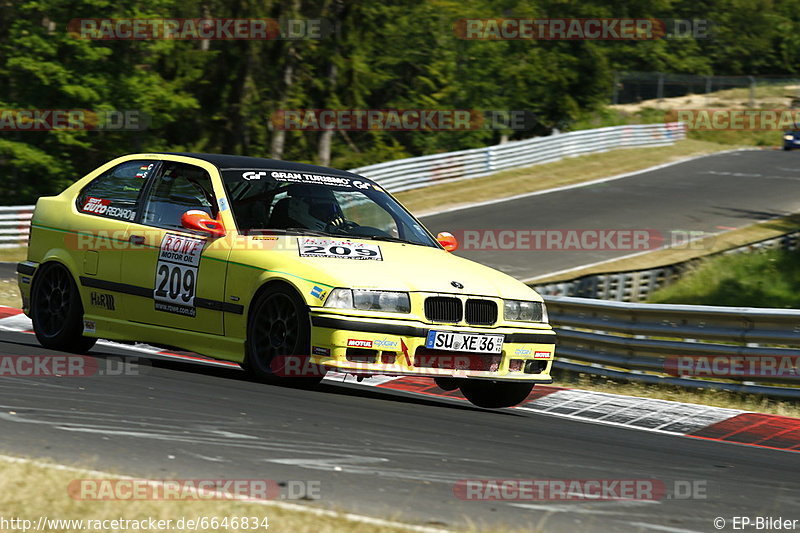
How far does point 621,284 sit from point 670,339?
5984 mm

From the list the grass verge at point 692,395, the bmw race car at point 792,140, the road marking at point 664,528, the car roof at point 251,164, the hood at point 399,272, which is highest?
the bmw race car at point 792,140

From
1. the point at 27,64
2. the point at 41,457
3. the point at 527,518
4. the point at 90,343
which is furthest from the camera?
the point at 27,64

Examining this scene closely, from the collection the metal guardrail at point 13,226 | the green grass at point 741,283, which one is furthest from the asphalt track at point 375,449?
the metal guardrail at point 13,226

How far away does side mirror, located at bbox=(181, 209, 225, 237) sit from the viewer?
7.70 metres

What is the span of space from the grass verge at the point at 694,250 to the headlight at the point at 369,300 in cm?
1062

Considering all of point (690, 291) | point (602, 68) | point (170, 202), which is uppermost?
point (602, 68)

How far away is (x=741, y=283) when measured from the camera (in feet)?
61.0

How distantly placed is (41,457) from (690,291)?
45.9 feet

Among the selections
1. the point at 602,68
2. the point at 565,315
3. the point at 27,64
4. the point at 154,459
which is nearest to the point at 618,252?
the point at 565,315

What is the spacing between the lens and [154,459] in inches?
202

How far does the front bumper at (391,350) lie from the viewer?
709 centimetres

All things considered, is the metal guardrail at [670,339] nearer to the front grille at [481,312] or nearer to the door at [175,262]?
the front grille at [481,312]

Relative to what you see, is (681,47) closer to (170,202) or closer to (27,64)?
(27,64)

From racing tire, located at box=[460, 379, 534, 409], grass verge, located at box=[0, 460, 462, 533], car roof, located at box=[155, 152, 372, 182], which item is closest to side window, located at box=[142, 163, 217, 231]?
car roof, located at box=[155, 152, 372, 182]
